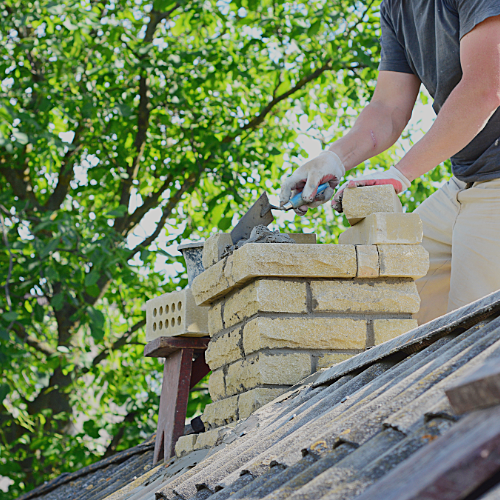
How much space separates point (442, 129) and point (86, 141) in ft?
19.0

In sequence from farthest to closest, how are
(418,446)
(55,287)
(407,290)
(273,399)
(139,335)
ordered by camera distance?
(139,335) → (55,287) → (407,290) → (273,399) → (418,446)

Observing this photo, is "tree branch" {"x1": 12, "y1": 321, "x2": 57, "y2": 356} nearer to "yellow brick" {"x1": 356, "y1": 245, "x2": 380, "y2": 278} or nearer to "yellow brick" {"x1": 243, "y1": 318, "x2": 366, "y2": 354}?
"yellow brick" {"x1": 243, "y1": 318, "x2": 366, "y2": 354}

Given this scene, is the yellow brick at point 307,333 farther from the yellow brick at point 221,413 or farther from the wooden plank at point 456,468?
the wooden plank at point 456,468

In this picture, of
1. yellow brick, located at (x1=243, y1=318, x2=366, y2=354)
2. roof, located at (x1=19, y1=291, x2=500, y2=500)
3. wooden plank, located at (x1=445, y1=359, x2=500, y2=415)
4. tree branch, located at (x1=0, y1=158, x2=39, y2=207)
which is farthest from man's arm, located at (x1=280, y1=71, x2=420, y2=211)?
tree branch, located at (x1=0, y1=158, x2=39, y2=207)

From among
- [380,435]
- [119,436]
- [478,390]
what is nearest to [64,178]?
[119,436]

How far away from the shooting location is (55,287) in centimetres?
718

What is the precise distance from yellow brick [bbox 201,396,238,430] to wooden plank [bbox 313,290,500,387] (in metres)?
0.59

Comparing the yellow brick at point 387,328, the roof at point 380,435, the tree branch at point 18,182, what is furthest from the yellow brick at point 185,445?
the tree branch at point 18,182

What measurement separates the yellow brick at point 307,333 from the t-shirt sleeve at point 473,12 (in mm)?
1193

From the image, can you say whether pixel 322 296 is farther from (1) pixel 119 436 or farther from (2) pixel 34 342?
(2) pixel 34 342

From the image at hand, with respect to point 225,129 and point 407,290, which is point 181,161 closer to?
point 225,129

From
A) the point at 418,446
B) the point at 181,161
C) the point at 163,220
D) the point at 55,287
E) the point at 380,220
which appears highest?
the point at 181,161

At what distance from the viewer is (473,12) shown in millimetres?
2471

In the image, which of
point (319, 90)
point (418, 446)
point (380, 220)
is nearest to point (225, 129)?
point (319, 90)
